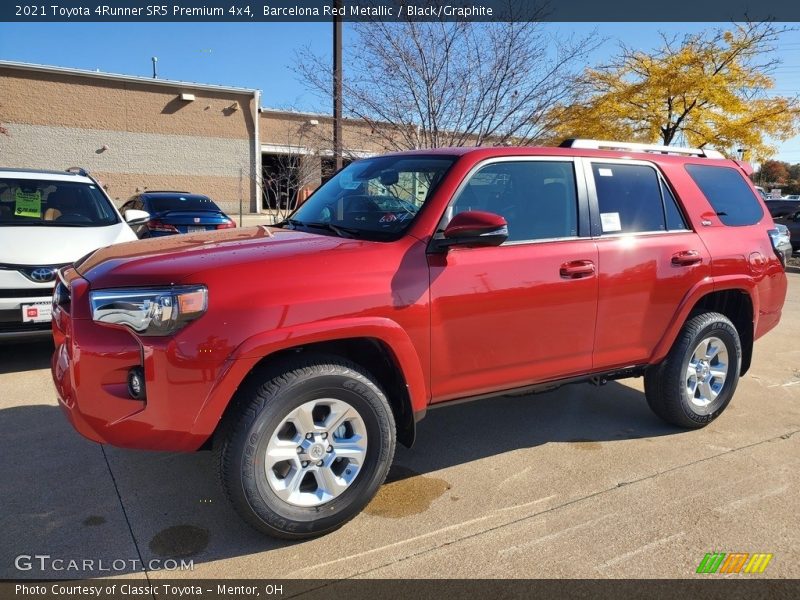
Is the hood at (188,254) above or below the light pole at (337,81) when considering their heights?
below

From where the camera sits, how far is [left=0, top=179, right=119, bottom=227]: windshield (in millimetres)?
5801

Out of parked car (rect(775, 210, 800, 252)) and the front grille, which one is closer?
the front grille

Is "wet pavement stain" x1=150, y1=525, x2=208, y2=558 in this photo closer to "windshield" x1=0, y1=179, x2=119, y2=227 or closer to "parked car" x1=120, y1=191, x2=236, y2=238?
"windshield" x1=0, y1=179, x2=119, y2=227

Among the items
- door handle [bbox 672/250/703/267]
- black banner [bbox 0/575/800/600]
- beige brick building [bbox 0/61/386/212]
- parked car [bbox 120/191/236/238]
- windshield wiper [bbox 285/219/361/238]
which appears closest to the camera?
black banner [bbox 0/575/800/600]

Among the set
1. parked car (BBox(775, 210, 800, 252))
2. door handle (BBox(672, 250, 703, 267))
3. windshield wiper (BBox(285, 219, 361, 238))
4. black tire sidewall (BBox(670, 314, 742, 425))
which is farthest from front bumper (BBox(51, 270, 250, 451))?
parked car (BBox(775, 210, 800, 252))

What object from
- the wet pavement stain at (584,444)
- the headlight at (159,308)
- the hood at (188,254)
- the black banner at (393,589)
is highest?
the hood at (188,254)

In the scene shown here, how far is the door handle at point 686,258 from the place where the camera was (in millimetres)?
3814

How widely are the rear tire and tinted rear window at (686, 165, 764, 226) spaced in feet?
2.53

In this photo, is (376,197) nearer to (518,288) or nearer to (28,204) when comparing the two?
(518,288)

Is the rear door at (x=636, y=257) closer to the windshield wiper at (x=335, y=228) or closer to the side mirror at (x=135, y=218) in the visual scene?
the windshield wiper at (x=335, y=228)

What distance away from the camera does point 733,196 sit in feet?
14.5

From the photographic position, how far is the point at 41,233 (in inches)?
214

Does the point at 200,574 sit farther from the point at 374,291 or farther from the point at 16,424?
the point at 16,424

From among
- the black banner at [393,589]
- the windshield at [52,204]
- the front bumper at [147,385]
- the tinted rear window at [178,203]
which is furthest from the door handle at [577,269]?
the tinted rear window at [178,203]
